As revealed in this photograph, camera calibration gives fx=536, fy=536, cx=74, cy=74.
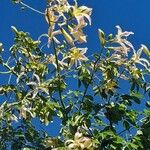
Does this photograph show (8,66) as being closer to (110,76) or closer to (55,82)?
(55,82)

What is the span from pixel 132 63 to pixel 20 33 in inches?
31.1

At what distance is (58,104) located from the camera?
3.34 metres

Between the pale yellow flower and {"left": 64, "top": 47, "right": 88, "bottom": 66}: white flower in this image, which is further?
{"left": 64, "top": 47, "right": 88, "bottom": 66}: white flower

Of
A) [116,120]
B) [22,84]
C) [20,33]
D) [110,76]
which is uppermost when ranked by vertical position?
[20,33]

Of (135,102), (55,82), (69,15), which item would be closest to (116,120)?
Answer: (135,102)

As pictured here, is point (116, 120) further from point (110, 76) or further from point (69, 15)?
point (69, 15)

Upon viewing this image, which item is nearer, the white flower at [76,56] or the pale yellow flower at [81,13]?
the pale yellow flower at [81,13]

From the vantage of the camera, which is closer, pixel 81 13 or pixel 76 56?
pixel 81 13

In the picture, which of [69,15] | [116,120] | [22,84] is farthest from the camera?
[22,84]

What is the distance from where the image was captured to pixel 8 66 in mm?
3553

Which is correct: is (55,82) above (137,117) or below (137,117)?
above

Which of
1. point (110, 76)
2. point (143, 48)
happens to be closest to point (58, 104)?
point (110, 76)

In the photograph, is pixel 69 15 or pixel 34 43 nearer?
pixel 69 15

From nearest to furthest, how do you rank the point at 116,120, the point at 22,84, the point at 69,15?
the point at 69,15 < the point at 116,120 < the point at 22,84
